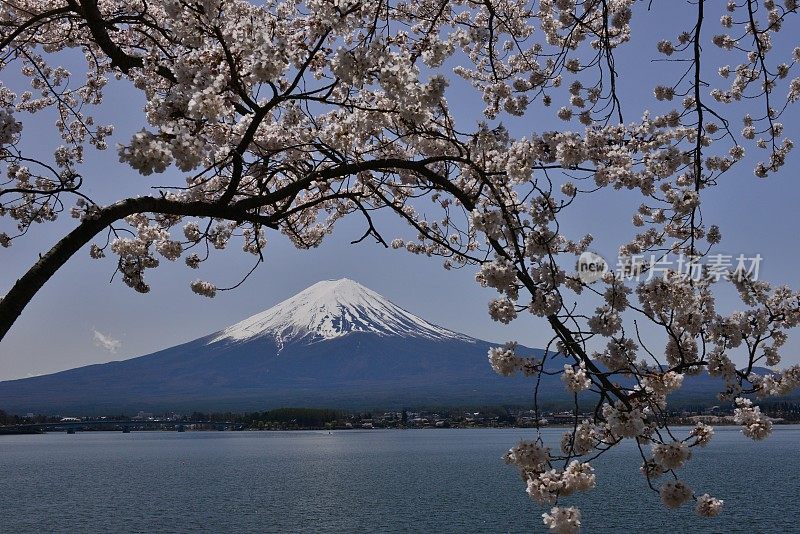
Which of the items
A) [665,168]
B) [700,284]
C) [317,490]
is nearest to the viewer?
[700,284]

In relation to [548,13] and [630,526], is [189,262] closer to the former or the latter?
[548,13]

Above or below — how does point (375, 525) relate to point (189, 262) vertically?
below

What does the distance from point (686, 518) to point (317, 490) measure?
67.5 feet

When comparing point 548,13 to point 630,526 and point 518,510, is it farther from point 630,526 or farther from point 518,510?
point 518,510

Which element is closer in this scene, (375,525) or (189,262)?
(189,262)

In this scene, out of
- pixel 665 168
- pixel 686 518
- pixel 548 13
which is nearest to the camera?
pixel 665 168

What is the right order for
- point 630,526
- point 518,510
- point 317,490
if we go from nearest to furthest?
point 630,526 → point 518,510 → point 317,490

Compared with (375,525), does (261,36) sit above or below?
above

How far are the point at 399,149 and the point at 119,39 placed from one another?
271cm

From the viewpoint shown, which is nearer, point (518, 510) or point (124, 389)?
point (518, 510)

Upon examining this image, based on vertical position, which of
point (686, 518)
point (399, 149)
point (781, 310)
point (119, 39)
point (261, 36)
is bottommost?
point (686, 518)

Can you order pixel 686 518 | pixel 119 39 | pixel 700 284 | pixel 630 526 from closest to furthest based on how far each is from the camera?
pixel 700 284, pixel 119 39, pixel 630 526, pixel 686 518

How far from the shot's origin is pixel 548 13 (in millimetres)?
7332

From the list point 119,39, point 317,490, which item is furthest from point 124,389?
point 119,39
